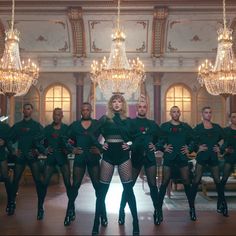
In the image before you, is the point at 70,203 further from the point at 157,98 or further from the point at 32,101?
the point at 32,101

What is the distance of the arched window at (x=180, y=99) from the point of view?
599 inches

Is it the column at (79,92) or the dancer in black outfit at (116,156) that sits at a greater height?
the column at (79,92)

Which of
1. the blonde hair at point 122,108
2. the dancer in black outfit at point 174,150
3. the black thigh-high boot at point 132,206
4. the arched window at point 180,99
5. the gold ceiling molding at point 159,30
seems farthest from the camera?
the arched window at point 180,99

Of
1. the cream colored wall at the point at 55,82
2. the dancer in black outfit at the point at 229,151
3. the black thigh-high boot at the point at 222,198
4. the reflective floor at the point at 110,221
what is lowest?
the reflective floor at the point at 110,221

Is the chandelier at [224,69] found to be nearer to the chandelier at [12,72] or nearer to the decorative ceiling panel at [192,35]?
the decorative ceiling panel at [192,35]

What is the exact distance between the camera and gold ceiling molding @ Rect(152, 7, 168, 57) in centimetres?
1151

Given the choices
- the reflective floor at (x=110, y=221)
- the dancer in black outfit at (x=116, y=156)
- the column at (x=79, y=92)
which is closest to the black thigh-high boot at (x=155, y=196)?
the reflective floor at (x=110, y=221)

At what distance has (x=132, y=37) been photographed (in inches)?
505

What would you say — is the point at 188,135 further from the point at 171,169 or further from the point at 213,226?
the point at 213,226

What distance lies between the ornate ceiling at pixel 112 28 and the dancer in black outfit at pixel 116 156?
779 centimetres

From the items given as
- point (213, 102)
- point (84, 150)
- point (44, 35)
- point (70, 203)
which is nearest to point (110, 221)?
point (70, 203)

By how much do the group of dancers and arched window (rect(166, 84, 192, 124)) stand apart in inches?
379

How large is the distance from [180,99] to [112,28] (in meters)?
4.90

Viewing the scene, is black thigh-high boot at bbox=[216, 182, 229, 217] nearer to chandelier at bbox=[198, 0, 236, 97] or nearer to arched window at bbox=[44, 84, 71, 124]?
chandelier at bbox=[198, 0, 236, 97]
